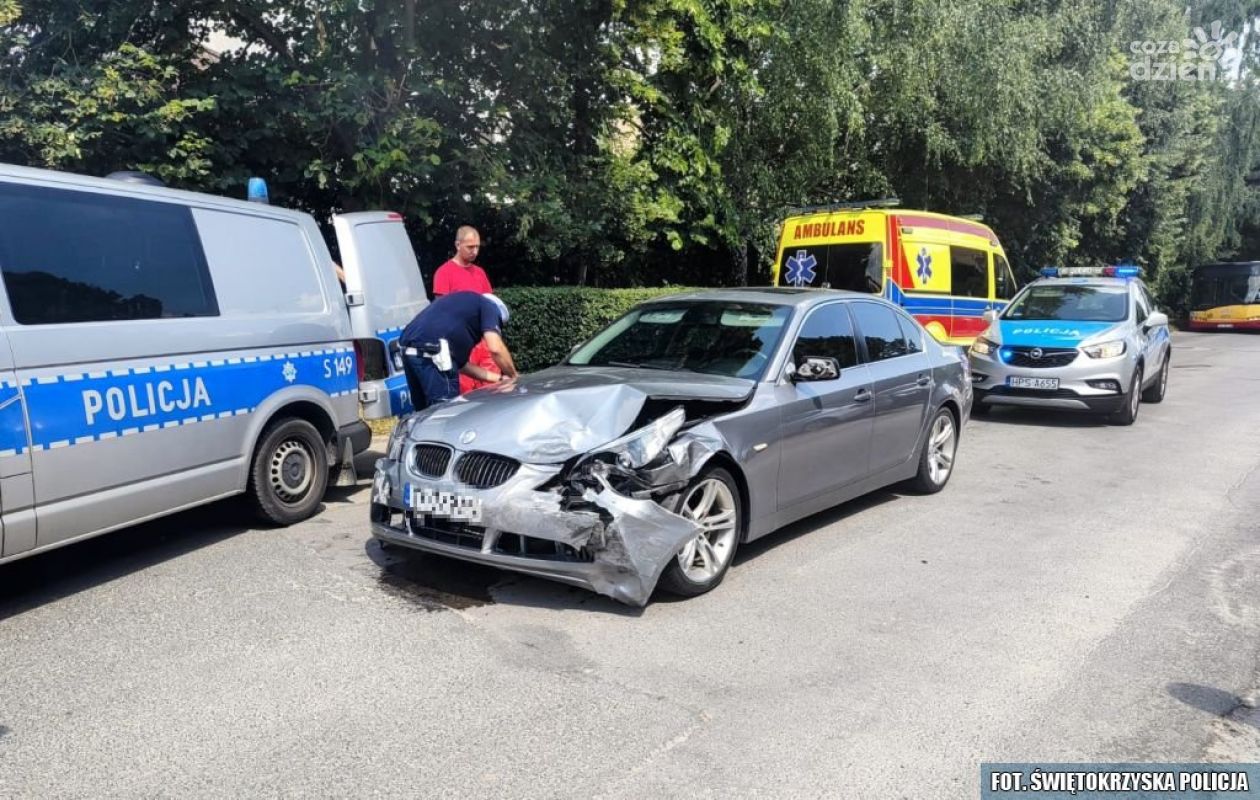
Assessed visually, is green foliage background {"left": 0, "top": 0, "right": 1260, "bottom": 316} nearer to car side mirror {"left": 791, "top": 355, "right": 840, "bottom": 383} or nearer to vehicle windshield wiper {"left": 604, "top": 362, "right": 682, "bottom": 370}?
vehicle windshield wiper {"left": 604, "top": 362, "right": 682, "bottom": 370}

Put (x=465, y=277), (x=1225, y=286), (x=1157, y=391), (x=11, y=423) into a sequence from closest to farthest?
(x=11, y=423) < (x=465, y=277) < (x=1157, y=391) < (x=1225, y=286)

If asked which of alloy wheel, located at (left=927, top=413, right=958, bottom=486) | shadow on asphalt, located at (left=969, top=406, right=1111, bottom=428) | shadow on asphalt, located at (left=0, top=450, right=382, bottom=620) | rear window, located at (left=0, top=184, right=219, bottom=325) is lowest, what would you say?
shadow on asphalt, located at (left=969, top=406, right=1111, bottom=428)

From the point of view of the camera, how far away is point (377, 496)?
16.5ft

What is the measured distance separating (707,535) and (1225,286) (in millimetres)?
33646

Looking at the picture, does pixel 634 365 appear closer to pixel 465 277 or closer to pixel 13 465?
pixel 465 277

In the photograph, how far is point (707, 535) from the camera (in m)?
4.96

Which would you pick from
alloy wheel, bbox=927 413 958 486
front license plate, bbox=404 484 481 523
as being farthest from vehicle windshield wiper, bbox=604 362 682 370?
alloy wheel, bbox=927 413 958 486

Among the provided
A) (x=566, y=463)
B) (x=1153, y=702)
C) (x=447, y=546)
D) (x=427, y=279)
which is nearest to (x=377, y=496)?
(x=447, y=546)

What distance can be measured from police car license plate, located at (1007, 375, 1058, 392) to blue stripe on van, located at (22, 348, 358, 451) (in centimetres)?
807

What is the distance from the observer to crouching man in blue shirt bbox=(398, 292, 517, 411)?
252 inches

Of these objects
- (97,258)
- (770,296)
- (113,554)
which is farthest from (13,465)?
(770,296)

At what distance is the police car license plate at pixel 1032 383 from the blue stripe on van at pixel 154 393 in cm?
807

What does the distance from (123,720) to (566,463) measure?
2125mm

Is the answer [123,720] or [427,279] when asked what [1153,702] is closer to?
[123,720]
